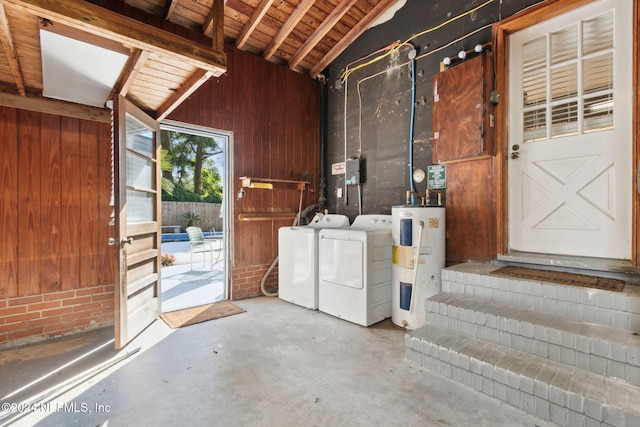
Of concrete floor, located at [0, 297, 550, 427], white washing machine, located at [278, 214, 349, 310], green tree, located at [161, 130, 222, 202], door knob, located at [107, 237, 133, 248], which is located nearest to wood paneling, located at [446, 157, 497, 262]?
concrete floor, located at [0, 297, 550, 427]

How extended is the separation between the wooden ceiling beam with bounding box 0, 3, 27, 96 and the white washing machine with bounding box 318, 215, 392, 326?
2711 mm

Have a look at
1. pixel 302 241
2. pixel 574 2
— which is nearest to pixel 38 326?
pixel 302 241

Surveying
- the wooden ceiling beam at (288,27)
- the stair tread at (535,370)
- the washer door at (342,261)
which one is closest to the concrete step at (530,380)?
the stair tread at (535,370)

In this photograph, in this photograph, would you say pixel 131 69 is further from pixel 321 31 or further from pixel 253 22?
pixel 321 31

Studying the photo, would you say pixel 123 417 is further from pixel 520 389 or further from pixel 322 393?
pixel 520 389

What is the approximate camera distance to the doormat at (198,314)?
3008 millimetres

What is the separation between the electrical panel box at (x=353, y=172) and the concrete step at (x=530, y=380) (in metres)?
2.29

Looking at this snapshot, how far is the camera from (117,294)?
239 centimetres

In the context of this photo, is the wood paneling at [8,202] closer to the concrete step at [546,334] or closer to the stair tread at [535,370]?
the stair tread at [535,370]

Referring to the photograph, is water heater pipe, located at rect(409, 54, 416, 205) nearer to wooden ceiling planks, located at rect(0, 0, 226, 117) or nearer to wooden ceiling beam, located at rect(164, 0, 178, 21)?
wooden ceiling planks, located at rect(0, 0, 226, 117)

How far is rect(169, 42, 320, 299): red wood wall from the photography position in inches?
145

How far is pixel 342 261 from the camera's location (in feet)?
10.1

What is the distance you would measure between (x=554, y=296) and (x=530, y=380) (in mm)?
680

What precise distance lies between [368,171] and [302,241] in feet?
4.38
